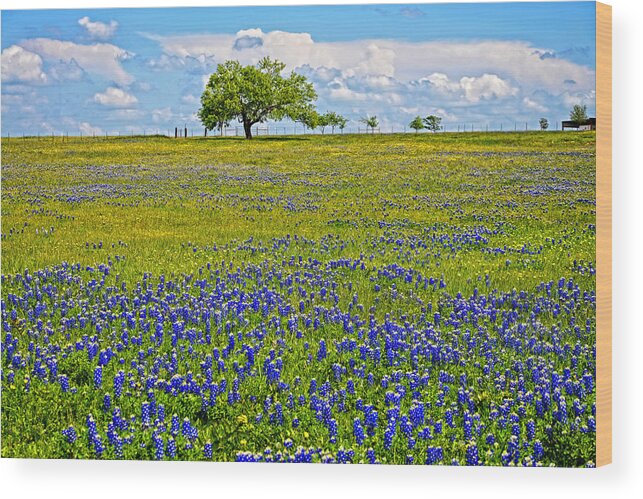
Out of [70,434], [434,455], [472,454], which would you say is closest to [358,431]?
[434,455]

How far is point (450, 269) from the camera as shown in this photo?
6.43 metres

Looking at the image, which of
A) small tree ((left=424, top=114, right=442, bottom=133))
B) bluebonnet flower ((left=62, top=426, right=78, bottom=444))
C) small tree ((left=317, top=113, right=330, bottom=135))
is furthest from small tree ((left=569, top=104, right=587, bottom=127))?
bluebonnet flower ((left=62, top=426, right=78, bottom=444))

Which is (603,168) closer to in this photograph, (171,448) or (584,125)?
(584,125)

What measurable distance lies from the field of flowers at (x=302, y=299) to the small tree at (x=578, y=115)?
0.46 feet

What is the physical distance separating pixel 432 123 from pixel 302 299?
6.00 ft

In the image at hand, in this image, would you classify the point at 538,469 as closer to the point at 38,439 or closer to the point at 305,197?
the point at 305,197

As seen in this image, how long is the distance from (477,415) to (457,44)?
9.68 ft

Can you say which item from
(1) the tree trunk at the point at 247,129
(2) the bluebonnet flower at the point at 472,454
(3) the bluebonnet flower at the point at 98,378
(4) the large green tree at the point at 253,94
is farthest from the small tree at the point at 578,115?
(3) the bluebonnet flower at the point at 98,378

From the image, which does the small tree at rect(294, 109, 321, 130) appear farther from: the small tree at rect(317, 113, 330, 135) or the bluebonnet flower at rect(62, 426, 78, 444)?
the bluebonnet flower at rect(62, 426, 78, 444)

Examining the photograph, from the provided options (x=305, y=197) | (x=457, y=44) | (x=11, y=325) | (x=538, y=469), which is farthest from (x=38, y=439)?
(x=457, y=44)

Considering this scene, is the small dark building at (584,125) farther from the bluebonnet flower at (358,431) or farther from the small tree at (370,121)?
the bluebonnet flower at (358,431)

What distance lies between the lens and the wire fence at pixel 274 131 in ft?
21.4

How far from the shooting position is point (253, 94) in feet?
21.8

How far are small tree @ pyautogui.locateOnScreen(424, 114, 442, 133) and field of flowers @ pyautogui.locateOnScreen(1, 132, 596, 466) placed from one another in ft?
0.57
